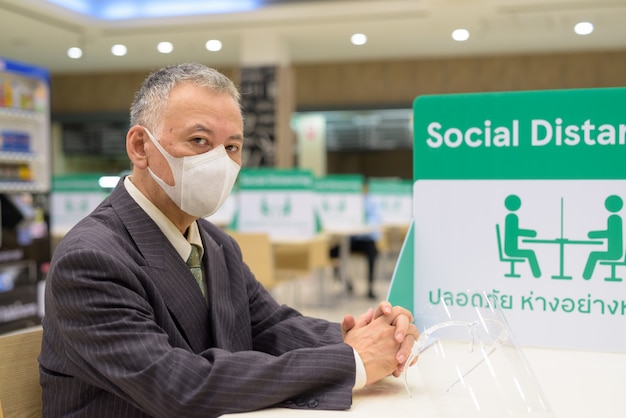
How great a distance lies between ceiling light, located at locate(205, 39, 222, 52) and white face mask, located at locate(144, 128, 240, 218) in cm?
838

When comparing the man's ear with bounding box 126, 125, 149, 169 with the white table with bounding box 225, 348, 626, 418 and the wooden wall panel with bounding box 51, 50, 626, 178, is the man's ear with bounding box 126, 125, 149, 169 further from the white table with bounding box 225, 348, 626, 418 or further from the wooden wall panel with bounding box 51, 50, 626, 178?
the wooden wall panel with bounding box 51, 50, 626, 178

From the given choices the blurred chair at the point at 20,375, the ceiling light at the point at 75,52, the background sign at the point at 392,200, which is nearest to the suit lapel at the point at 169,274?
the blurred chair at the point at 20,375

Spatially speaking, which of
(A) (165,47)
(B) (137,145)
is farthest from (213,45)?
(B) (137,145)

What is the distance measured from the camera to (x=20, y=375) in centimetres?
130

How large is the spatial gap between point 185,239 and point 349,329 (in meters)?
0.43

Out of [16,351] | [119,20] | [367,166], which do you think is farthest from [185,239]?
[367,166]

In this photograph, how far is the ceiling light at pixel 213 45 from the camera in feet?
31.0

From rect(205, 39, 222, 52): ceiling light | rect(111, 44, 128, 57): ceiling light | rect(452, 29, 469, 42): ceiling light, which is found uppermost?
rect(111, 44, 128, 57): ceiling light

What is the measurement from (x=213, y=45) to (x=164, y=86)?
8.70 metres

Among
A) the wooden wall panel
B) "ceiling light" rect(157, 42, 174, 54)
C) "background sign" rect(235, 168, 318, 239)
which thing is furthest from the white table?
"ceiling light" rect(157, 42, 174, 54)

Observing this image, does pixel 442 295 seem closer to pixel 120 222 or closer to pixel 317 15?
pixel 120 222

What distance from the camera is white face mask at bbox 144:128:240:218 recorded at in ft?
4.56

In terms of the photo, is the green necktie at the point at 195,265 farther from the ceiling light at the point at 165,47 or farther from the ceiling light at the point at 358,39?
the ceiling light at the point at 165,47

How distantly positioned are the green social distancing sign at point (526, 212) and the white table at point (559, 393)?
101 mm
